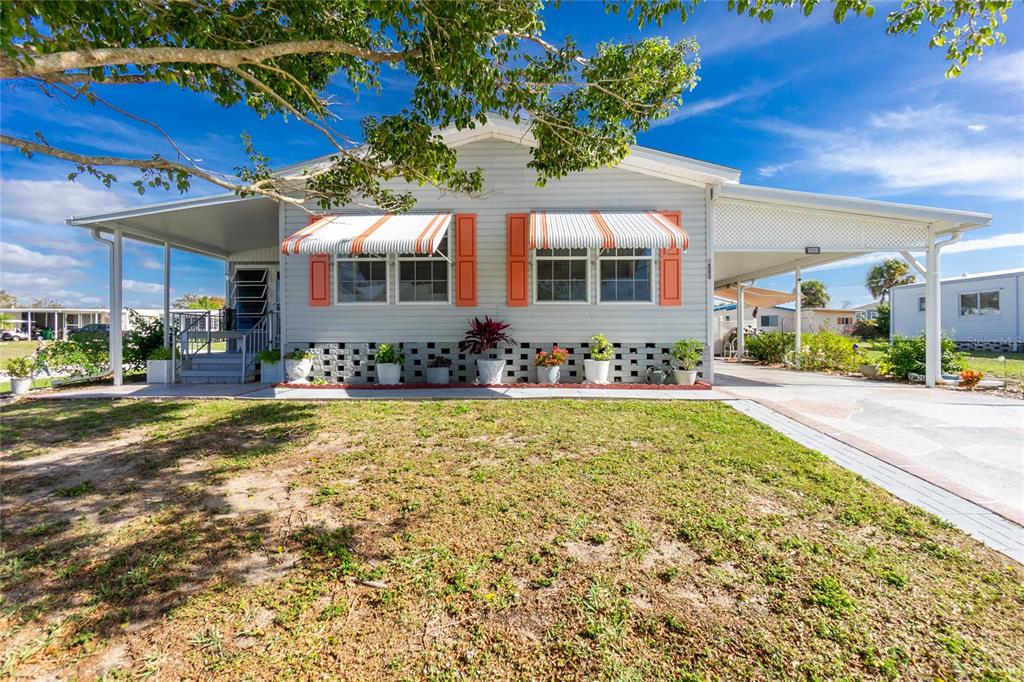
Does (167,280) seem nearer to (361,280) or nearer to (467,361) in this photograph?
(361,280)

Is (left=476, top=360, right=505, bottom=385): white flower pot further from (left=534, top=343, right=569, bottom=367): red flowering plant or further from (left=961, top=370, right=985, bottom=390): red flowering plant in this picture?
(left=961, top=370, right=985, bottom=390): red flowering plant

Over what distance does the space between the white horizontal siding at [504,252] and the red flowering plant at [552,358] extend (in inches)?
15.0

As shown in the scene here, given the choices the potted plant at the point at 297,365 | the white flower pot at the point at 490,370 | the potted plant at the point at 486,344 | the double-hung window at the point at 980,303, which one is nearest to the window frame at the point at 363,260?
the potted plant at the point at 297,365

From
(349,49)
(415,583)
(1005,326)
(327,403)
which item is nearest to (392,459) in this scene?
(415,583)

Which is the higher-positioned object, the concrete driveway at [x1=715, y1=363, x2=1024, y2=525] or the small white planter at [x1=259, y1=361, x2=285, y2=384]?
the small white planter at [x1=259, y1=361, x2=285, y2=384]

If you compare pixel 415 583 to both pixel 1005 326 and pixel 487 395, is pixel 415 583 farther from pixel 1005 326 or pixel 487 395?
pixel 1005 326

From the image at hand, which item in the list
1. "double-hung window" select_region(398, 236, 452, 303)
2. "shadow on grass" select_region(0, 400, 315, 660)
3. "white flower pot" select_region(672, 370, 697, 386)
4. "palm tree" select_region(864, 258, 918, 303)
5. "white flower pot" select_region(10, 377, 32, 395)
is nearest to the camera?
"shadow on grass" select_region(0, 400, 315, 660)

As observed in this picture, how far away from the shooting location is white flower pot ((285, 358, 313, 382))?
9.26m

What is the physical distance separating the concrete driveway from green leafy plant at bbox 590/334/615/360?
2.52m

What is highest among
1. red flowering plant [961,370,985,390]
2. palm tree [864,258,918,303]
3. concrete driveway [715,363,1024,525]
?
palm tree [864,258,918,303]

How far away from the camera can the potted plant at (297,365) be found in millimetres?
9258

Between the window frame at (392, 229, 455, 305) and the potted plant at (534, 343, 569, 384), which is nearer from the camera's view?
the potted plant at (534, 343, 569, 384)

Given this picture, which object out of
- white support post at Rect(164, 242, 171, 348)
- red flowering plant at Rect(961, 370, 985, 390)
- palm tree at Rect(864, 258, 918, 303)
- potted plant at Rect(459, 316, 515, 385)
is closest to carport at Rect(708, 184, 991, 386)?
red flowering plant at Rect(961, 370, 985, 390)

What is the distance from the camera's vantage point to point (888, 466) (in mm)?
4539
